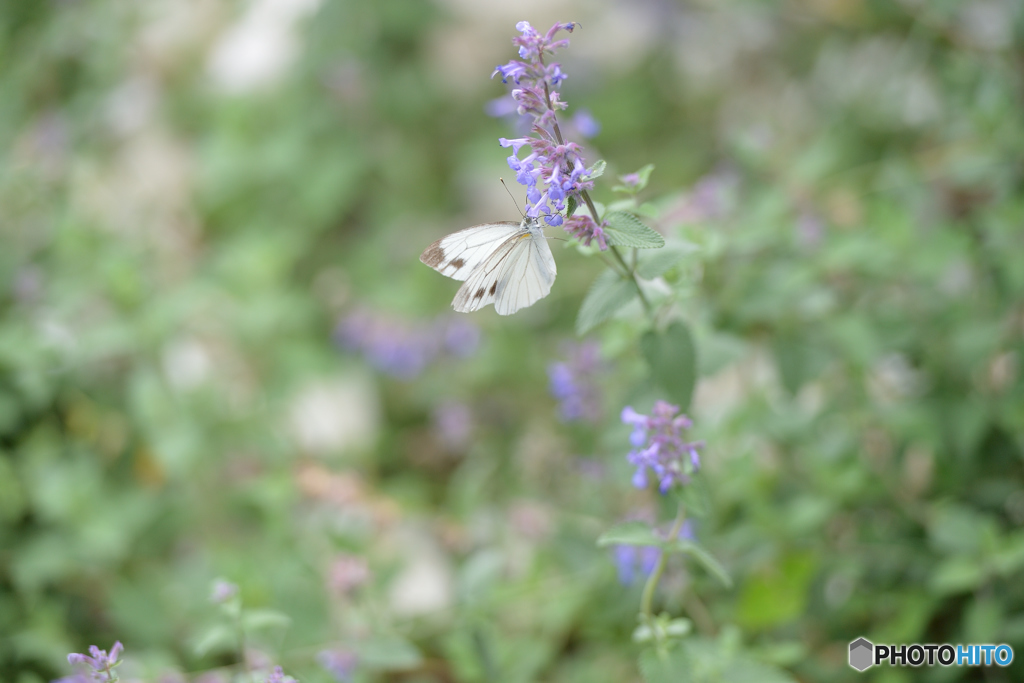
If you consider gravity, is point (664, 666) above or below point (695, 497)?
below

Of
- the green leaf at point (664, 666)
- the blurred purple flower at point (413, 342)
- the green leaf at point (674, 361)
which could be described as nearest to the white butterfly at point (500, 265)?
the green leaf at point (674, 361)

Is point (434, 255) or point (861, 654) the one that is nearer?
point (434, 255)

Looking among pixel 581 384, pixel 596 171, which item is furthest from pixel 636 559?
pixel 596 171

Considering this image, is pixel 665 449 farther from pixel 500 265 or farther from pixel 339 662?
pixel 339 662

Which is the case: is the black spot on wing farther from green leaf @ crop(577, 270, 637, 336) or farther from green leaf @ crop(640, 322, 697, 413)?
green leaf @ crop(640, 322, 697, 413)

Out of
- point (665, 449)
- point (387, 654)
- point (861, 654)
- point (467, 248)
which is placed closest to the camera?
point (467, 248)

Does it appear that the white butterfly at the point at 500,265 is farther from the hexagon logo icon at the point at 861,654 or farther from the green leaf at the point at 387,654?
the hexagon logo icon at the point at 861,654

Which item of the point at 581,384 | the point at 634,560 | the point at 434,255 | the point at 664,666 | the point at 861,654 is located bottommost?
the point at 664,666

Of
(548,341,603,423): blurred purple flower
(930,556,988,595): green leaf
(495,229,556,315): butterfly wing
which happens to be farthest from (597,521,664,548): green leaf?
(930,556,988,595): green leaf
